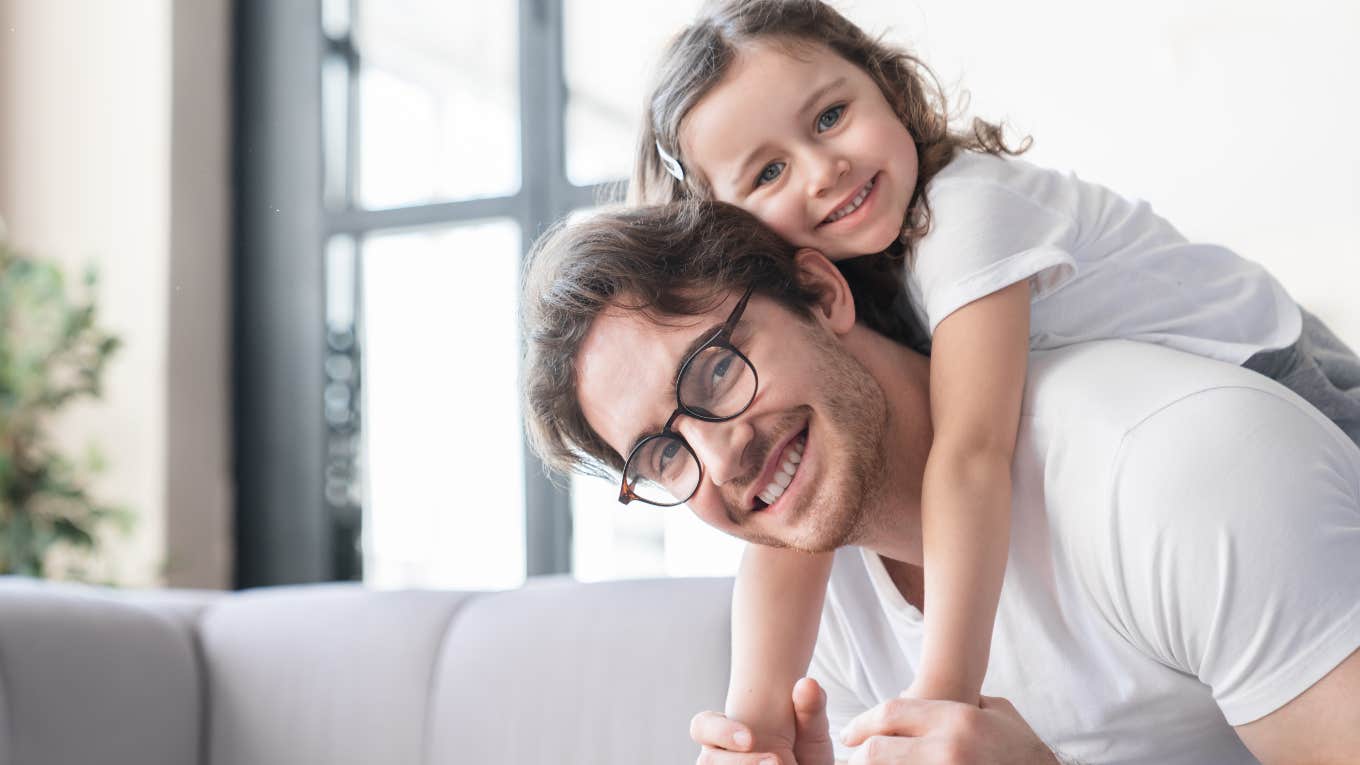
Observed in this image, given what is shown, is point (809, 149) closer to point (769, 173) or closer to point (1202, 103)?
point (769, 173)

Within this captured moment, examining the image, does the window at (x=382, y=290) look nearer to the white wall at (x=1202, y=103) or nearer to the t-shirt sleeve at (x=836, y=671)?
the white wall at (x=1202, y=103)

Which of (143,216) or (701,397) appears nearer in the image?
Result: (701,397)

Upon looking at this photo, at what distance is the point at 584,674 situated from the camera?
6.61 ft

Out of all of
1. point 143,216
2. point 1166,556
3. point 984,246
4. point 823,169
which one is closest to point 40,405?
point 143,216

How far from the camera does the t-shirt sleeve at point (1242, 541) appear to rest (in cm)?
106

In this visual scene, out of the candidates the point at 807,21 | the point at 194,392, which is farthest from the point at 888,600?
the point at 194,392

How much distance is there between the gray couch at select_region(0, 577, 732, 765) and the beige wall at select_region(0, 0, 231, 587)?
1537mm

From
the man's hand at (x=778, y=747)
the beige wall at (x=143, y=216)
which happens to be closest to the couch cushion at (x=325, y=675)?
the man's hand at (x=778, y=747)

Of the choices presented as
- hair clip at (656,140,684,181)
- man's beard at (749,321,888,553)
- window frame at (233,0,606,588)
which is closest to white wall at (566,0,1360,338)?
hair clip at (656,140,684,181)

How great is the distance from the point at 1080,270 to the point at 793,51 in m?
0.42

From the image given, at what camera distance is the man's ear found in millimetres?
1500

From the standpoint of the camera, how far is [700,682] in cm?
191

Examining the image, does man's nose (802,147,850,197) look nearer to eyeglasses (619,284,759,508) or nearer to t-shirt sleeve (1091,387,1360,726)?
eyeglasses (619,284,759,508)

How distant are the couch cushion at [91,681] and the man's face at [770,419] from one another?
113cm
